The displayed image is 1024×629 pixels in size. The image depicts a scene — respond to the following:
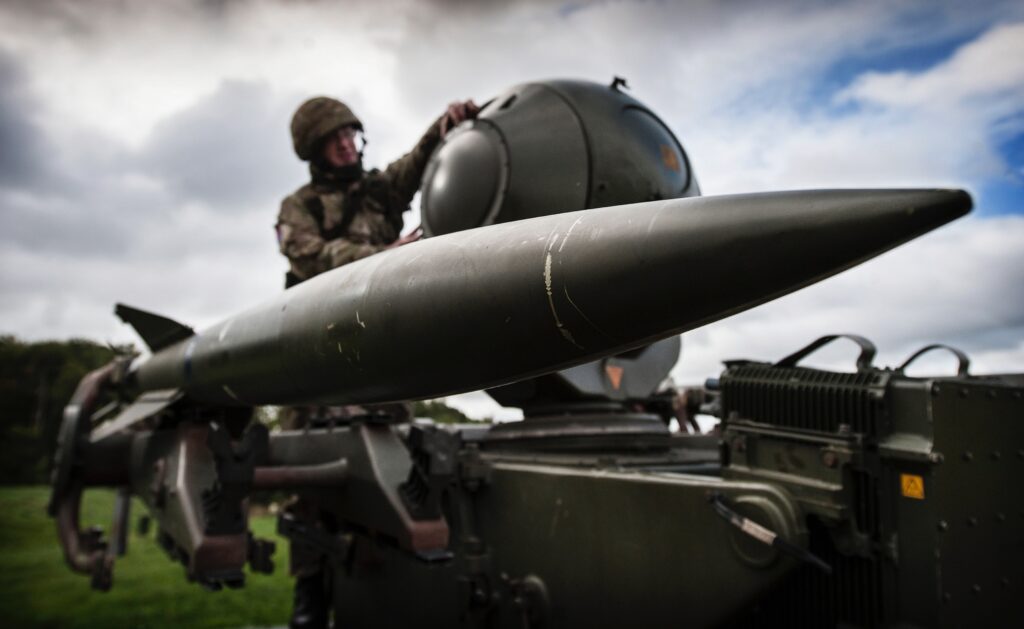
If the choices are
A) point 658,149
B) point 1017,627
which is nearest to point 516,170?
point 658,149

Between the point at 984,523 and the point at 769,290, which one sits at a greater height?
the point at 769,290

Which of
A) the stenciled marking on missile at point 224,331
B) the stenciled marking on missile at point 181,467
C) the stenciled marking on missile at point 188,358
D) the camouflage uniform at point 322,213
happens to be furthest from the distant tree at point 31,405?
the stenciled marking on missile at point 224,331

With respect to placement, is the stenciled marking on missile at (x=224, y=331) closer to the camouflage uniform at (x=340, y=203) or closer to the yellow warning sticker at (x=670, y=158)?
the camouflage uniform at (x=340, y=203)

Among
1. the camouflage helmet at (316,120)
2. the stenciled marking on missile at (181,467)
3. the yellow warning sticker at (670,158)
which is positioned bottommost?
the stenciled marking on missile at (181,467)

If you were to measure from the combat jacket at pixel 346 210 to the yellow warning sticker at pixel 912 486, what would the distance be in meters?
3.38

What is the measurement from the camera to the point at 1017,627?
3123 mm

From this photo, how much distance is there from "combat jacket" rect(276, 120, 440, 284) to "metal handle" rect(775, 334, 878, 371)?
2706 mm

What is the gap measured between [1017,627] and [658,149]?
268 centimetres

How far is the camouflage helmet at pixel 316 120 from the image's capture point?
543 centimetres

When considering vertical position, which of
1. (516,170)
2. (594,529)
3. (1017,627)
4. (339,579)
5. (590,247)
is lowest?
(339,579)

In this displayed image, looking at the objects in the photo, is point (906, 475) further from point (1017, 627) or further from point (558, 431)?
point (558, 431)

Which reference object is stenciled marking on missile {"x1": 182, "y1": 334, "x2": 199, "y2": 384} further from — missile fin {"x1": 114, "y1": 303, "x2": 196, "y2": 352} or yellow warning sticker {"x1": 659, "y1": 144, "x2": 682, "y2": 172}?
yellow warning sticker {"x1": 659, "y1": 144, "x2": 682, "y2": 172}

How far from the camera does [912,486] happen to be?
296cm

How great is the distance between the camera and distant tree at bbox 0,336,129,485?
11430 millimetres
